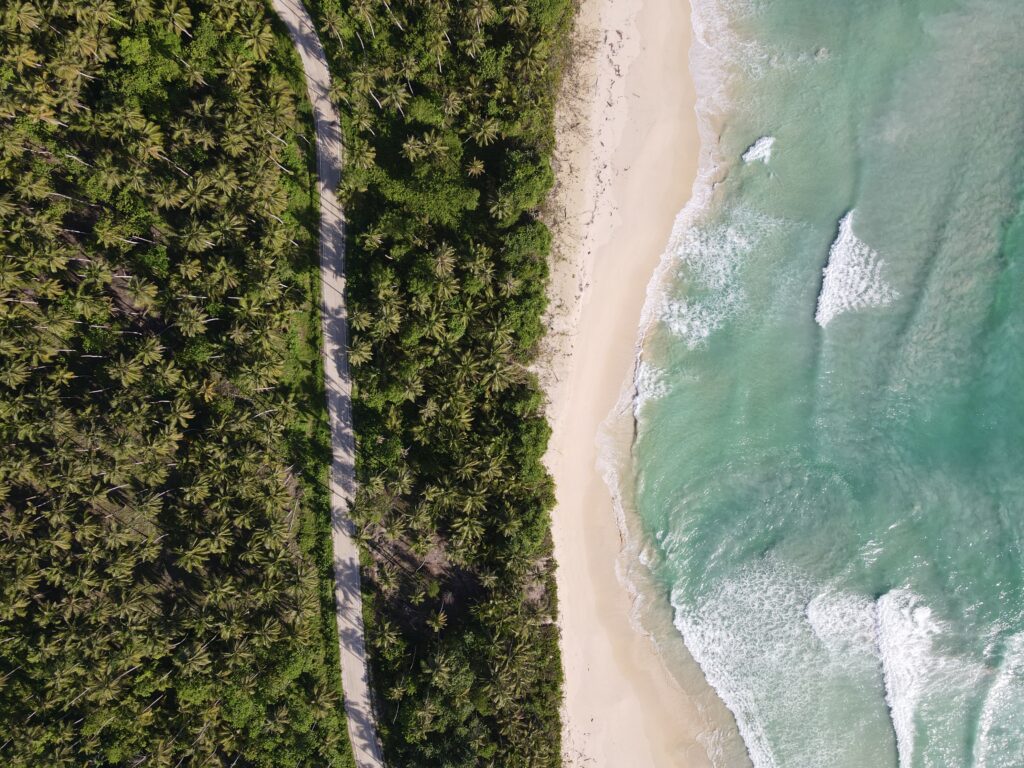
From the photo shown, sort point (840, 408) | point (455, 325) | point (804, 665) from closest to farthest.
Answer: point (455, 325) → point (840, 408) → point (804, 665)

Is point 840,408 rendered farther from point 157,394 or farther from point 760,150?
point 157,394

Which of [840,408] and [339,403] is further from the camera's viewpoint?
[840,408]

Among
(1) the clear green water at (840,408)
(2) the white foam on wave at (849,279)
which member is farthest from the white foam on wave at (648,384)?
(2) the white foam on wave at (849,279)

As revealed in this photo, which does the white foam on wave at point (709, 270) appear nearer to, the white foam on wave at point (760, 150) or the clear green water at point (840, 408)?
the clear green water at point (840, 408)

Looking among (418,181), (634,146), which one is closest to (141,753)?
(418,181)

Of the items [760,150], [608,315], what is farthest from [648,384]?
[760,150]

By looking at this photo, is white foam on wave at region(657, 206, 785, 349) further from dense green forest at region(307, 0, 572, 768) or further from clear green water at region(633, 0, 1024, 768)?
dense green forest at region(307, 0, 572, 768)

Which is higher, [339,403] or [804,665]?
[339,403]

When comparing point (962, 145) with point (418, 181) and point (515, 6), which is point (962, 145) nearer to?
point (515, 6)
